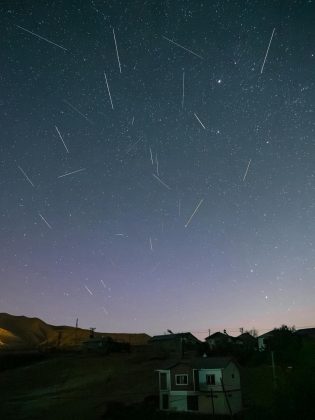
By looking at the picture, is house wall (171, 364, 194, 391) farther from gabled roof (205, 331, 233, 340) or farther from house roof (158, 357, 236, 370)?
gabled roof (205, 331, 233, 340)

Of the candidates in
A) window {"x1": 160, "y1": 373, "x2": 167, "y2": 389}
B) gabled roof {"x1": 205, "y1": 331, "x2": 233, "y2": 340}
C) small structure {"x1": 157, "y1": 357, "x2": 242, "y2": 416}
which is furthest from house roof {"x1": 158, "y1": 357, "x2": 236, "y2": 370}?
gabled roof {"x1": 205, "y1": 331, "x2": 233, "y2": 340}

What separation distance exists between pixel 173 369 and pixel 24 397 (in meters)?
22.8

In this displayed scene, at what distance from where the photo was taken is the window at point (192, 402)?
45.0 meters

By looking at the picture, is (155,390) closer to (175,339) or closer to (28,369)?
(28,369)

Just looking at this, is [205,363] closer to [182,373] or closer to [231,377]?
[182,373]

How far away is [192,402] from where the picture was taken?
45406mm

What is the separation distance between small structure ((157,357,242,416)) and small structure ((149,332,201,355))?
125ft

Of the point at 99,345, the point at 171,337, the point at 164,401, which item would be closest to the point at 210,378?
the point at 164,401

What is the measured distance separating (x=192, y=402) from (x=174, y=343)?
4406 cm

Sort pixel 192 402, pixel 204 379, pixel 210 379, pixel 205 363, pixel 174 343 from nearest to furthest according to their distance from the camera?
pixel 192 402
pixel 210 379
pixel 204 379
pixel 205 363
pixel 174 343

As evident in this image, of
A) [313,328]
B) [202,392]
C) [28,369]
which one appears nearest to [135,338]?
[313,328]

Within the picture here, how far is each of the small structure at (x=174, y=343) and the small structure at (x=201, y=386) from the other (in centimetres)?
3814

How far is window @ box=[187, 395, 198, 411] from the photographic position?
45.0m

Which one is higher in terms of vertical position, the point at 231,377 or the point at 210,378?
the point at 231,377
